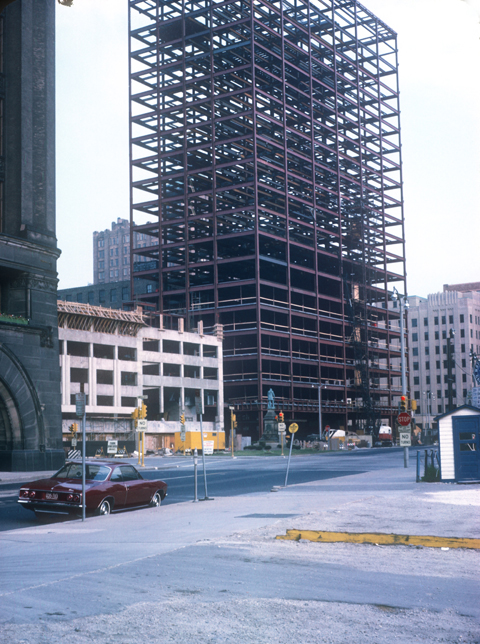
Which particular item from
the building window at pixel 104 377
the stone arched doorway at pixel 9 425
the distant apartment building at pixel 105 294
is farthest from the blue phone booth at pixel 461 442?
the distant apartment building at pixel 105 294

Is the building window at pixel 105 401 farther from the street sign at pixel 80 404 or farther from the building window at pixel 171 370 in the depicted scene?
the street sign at pixel 80 404

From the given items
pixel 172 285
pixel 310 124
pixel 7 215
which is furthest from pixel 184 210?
pixel 7 215

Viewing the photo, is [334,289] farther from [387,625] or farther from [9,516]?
[387,625]

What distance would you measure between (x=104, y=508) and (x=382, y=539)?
7.93 metres

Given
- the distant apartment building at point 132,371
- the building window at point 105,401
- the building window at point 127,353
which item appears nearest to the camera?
the distant apartment building at point 132,371

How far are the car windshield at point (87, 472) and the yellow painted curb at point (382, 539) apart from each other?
6.71 meters

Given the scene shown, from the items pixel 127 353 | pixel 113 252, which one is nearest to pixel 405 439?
pixel 127 353

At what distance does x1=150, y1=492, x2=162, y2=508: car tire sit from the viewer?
20172 millimetres

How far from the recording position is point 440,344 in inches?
6225

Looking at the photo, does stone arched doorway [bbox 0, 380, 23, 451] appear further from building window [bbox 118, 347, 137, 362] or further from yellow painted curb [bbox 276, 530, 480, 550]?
building window [bbox 118, 347, 137, 362]

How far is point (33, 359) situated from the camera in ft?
144

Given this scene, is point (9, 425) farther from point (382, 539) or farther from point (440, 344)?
point (440, 344)

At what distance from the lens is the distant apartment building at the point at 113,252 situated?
18625cm

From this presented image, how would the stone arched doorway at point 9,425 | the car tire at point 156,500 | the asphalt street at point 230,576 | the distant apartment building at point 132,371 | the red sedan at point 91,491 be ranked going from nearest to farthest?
the asphalt street at point 230,576 < the red sedan at point 91,491 < the car tire at point 156,500 < the stone arched doorway at point 9,425 < the distant apartment building at point 132,371
